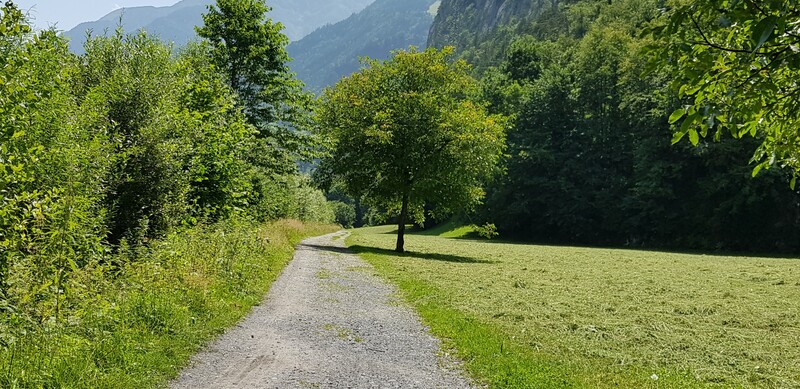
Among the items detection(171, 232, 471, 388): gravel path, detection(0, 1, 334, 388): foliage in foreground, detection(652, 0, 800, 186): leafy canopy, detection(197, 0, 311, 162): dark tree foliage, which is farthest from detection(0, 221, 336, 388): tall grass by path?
detection(197, 0, 311, 162): dark tree foliage

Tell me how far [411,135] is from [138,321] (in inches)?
977

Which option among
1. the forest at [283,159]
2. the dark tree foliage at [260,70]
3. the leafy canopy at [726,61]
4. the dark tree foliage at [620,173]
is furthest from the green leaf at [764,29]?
the dark tree foliage at [620,173]

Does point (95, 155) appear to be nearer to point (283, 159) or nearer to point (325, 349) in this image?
point (325, 349)

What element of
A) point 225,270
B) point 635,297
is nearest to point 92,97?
point 225,270

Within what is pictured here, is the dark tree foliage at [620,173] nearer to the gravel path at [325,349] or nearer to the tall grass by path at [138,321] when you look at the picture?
the gravel path at [325,349]

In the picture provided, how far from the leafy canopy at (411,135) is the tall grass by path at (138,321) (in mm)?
18142

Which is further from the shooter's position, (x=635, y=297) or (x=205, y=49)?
(x=205, y=49)

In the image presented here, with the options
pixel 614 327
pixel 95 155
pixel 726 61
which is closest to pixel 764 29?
pixel 726 61

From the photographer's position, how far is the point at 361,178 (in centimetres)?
3441

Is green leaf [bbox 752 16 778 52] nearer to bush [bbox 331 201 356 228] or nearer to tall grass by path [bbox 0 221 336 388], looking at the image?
tall grass by path [bbox 0 221 336 388]

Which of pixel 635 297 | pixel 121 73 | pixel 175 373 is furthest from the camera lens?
pixel 121 73

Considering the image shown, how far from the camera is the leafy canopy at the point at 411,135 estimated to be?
31.9 meters

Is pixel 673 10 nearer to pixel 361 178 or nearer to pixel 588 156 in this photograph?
pixel 361 178

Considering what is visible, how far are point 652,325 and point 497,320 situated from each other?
11.3 feet
